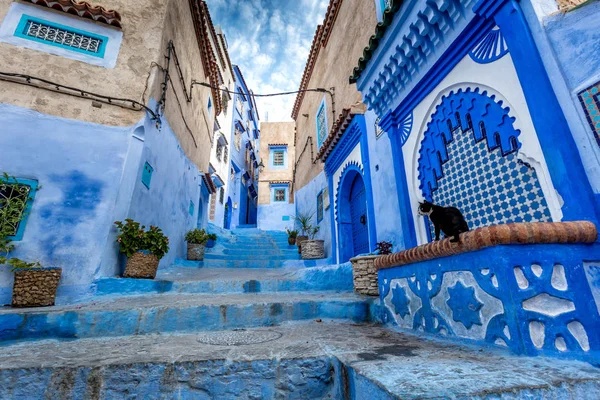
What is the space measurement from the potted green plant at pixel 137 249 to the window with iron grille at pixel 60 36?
12.2ft

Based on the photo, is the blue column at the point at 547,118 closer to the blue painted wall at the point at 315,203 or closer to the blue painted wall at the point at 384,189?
the blue painted wall at the point at 384,189

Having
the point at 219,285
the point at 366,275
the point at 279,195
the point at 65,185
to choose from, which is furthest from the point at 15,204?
the point at 279,195

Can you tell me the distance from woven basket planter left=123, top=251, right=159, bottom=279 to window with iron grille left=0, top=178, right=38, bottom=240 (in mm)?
1544

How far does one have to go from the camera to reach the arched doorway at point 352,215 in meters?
6.97

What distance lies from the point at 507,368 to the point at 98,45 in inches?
312

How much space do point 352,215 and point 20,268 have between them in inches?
264

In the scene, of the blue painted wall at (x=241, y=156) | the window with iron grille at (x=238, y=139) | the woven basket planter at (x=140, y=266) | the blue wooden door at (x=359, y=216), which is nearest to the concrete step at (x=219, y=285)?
the woven basket planter at (x=140, y=266)

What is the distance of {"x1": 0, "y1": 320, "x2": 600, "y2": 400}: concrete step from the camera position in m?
1.19

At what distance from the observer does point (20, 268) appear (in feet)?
12.5

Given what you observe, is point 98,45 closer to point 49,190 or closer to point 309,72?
point 49,190

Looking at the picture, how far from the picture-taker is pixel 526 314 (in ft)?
5.38

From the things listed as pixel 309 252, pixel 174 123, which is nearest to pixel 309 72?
pixel 174 123

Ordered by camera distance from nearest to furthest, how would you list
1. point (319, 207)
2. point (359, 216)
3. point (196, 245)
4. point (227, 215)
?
point (359, 216)
point (196, 245)
point (319, 207)
point (227, 215)

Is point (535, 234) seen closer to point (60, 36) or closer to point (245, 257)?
point (60, 36)
